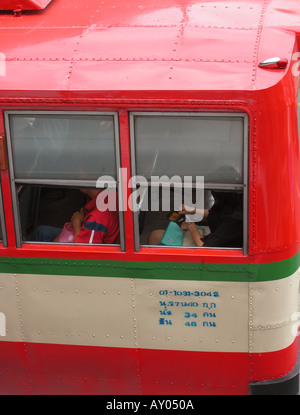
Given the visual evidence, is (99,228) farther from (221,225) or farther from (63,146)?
(221,225)

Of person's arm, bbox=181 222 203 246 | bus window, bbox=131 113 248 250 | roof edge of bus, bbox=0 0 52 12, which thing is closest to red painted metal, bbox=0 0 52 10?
roof edge of bus, bbox=0 0 52 12

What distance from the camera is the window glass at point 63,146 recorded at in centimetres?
464

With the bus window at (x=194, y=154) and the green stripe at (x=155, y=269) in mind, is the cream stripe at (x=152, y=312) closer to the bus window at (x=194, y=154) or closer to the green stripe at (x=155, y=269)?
the green stripe at (x=155, y=269)

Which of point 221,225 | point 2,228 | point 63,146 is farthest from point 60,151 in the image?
point 221,225

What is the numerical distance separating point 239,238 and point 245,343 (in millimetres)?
825

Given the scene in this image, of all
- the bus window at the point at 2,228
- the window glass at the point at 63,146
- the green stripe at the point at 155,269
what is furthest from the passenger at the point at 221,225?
the bus window at the point at 2,228

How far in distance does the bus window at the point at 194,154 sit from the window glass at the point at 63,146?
0.24 metres

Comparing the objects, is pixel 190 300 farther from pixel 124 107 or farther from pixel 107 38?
pixel 107 38

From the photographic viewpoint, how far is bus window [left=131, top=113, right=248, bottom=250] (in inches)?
176

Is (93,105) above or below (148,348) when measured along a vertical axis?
above

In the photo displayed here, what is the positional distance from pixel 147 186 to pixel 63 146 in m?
0.69

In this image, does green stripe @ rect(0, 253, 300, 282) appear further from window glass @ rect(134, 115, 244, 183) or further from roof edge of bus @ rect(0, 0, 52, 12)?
roof edge of bus @ rect(0, 0, 52, 12)

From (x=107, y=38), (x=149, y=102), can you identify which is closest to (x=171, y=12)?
(x=107, y=38)
